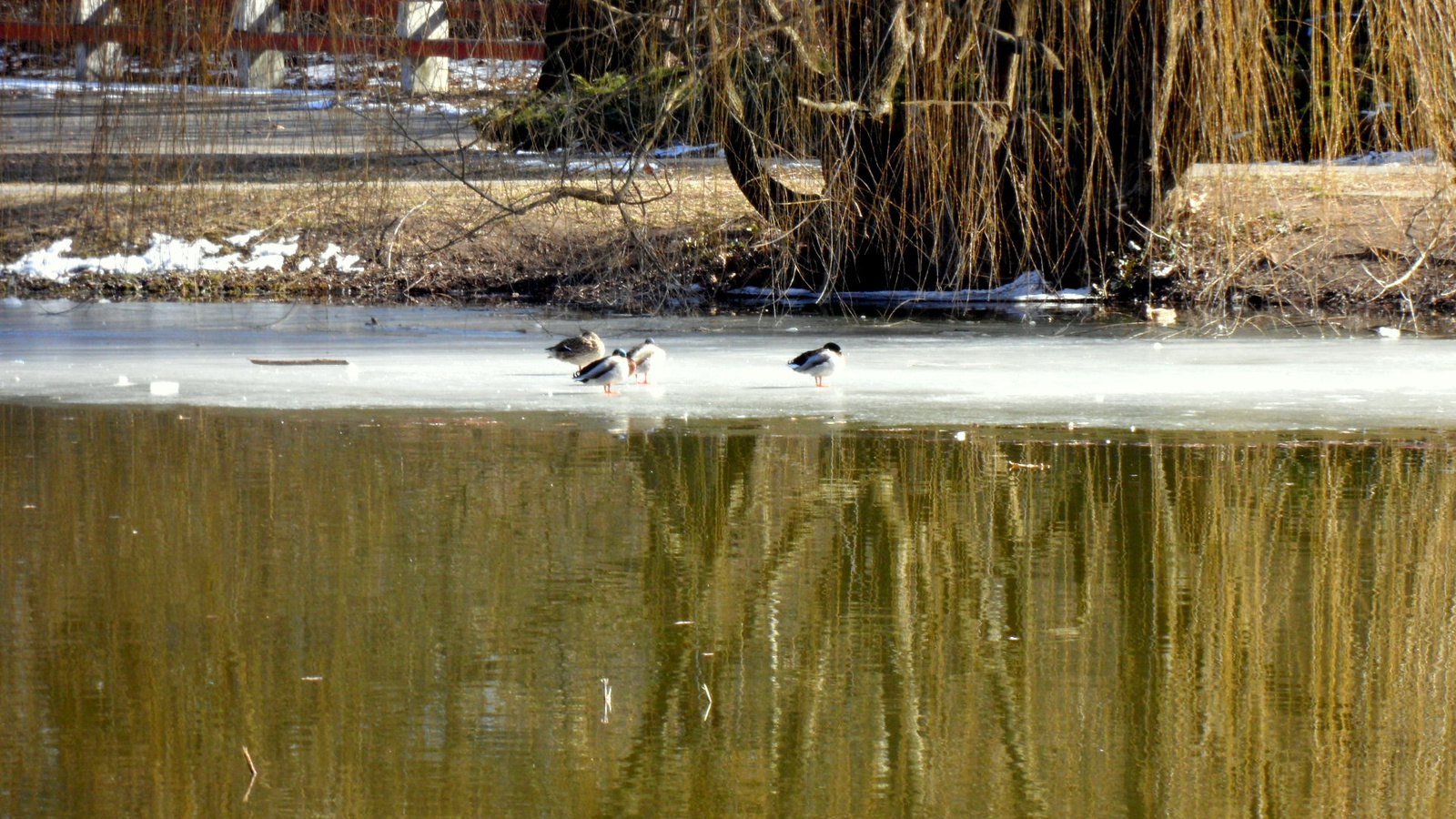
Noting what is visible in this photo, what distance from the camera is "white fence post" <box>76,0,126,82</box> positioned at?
25.4 ft

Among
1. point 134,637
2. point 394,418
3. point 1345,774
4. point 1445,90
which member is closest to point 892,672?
point 1345,774

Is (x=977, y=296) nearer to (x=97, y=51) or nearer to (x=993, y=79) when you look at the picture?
(x=993, y=79)

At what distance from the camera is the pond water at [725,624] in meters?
3.64

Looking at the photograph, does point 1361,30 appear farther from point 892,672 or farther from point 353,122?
point 892,672

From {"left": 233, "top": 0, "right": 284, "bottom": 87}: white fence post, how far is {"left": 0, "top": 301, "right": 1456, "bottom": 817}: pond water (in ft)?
4.97

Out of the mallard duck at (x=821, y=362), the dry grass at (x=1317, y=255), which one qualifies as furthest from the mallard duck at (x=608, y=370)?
the dry grass at (x=1317, y=255)

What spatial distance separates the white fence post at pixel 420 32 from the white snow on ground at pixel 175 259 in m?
8.72

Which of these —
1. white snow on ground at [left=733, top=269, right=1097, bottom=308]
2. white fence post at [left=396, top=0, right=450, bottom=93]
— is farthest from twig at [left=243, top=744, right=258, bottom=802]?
white snow on ground at [left=733, top=269, right=1097, bottom=308]

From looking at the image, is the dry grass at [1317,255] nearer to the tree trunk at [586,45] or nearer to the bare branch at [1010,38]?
the bare branch at [1010,38]

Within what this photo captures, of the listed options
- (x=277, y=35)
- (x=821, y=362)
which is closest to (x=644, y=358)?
(x=821, y=362)

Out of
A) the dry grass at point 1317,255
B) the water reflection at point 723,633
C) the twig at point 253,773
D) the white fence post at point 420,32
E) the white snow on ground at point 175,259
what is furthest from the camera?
the white snow on ground at point 175,259

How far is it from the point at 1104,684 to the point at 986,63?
4.98 meters

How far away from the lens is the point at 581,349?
10.2 m

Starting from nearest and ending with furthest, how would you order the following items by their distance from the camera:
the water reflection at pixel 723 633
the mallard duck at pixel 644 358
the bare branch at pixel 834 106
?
the water reflection at pixel 723 633, the bare branch at pixel 834 106, the mallard duck at pixel 644 358
